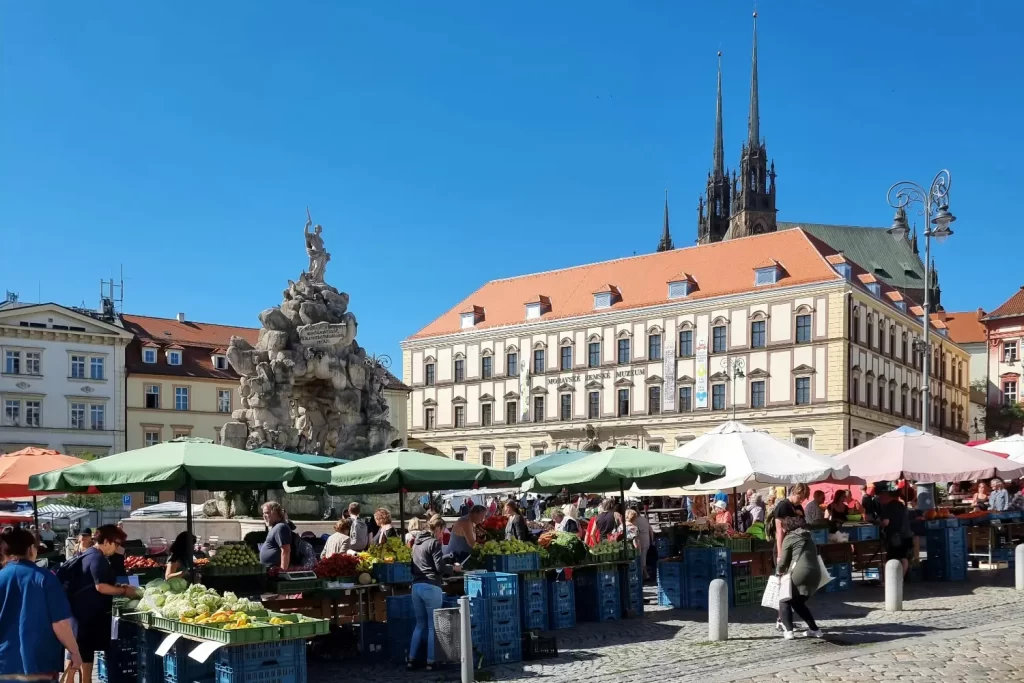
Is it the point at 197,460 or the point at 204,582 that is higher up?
the point at 197,460

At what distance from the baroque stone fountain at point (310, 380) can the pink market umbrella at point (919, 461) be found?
1144 centimetres

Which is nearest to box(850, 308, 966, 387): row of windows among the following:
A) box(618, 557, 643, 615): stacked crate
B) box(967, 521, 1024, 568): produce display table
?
box(967, 521, 1024, 568): produce display table

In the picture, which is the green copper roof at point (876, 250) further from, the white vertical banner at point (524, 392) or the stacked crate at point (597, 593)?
Answer: the stacked crate at point (597, 593)

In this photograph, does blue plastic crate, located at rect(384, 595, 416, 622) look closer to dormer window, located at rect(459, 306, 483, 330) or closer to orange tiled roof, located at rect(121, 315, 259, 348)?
orange tiled roof, located at rect(121, 315, 259, 348)

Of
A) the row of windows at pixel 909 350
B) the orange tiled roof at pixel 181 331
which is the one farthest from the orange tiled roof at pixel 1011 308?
the orange tiled roof at pixel 181 331

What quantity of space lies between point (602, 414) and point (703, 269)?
997 cm

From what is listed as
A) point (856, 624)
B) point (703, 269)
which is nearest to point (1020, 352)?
point (703, 269)

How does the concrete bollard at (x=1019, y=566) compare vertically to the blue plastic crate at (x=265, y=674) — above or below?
below

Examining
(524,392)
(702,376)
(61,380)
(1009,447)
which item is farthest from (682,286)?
(1009,447)

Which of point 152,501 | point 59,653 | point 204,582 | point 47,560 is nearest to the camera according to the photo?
point 59,653

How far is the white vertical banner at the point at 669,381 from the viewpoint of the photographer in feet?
201

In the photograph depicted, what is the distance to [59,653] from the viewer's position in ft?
22.0

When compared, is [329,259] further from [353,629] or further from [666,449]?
[666,449]

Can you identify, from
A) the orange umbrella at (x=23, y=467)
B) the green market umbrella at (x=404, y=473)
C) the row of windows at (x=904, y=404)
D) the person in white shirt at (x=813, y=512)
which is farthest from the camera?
the row of windows at (x=904, y=404)
